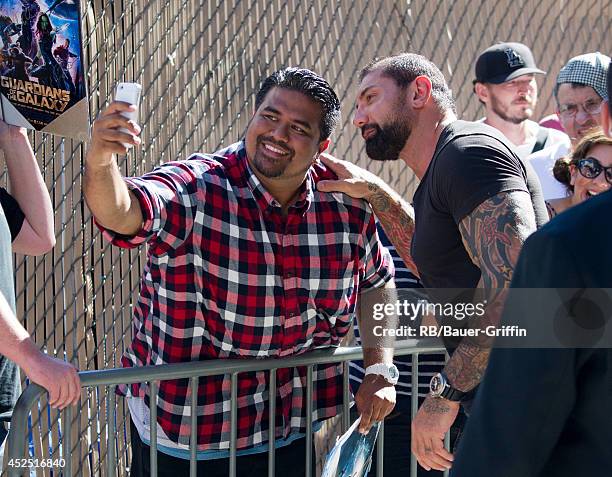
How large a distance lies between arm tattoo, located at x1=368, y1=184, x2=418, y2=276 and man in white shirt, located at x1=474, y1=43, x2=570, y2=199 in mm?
1790

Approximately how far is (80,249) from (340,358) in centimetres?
160

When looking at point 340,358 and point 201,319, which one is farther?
point 340,358

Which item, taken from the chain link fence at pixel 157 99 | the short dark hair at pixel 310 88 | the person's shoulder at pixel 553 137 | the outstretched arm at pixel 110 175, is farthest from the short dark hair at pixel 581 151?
the outstretched arm at pixel 110 175

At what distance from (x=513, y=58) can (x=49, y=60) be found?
9.67ft

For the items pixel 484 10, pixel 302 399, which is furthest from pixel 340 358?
pixel 484 10

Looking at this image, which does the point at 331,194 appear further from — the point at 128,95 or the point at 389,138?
the point at 128,95

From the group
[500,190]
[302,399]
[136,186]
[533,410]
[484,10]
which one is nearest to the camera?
[533,410]

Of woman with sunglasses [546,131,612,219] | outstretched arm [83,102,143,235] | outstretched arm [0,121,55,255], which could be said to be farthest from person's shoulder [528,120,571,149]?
outstretched arm [83,102,143,235]

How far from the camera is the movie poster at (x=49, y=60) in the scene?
290 cm

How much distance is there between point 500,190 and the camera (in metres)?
2.57

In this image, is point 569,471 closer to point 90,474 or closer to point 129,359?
point 129,359

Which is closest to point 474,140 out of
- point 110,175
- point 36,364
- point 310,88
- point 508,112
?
point 310,88

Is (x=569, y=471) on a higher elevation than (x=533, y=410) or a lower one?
lower

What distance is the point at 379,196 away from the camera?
3324mm
